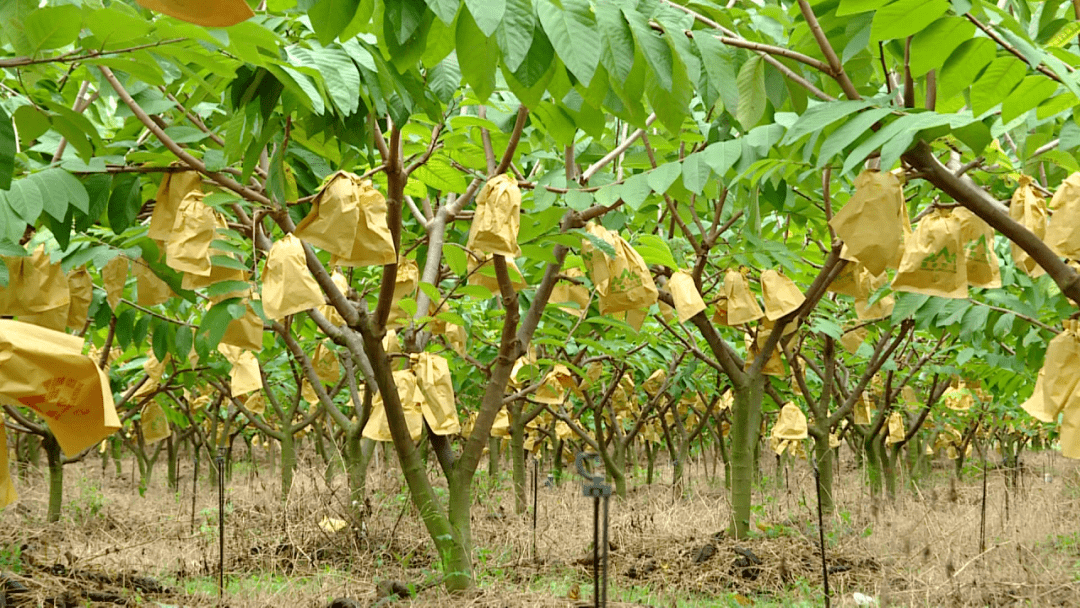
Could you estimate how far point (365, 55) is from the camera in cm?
248

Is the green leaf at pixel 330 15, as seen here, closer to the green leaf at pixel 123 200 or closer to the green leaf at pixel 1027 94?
the green leaf at pixel 1027 94

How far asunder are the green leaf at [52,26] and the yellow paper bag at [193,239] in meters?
1.46

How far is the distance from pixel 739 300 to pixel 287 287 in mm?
2511

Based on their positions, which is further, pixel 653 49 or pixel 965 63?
pixel 965 63

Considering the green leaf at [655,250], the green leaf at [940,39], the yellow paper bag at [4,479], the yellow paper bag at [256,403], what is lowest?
the yellow paper bag at [4,479]

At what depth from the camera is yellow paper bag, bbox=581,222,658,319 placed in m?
3.92

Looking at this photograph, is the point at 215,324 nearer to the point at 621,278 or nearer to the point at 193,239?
the point at 193,239

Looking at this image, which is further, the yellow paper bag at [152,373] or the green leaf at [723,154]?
the yellow paper bag at [152,373]

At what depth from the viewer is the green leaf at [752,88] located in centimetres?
247

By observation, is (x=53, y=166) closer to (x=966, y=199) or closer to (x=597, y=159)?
(x=597, y=159)

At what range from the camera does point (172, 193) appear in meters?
3.44

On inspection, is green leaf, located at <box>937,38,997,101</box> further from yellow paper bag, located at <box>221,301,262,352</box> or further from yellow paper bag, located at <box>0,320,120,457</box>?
yellow paper bag, located at <box>221,301,262,352</box>

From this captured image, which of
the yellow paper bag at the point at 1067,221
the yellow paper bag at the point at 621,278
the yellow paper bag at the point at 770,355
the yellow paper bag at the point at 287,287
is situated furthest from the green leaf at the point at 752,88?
the yellow paper bag at the point at 770,355

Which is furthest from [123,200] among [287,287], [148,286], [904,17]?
[904,17]
